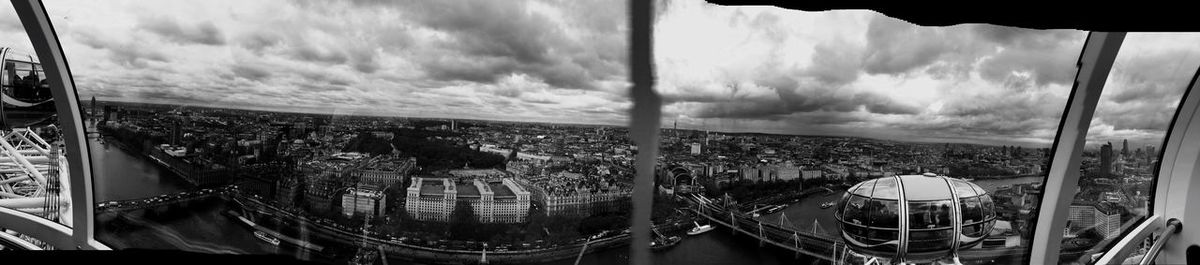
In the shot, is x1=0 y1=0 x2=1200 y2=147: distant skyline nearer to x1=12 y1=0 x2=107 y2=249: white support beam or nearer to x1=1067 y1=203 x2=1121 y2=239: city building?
x1=12 y1=0 x2=107 y2=249: white support beam

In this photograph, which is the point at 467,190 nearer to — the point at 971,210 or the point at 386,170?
the point at 386,170

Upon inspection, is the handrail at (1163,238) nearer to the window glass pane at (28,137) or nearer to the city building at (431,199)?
the city building at (431,199)

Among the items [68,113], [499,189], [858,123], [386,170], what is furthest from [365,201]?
[858,123]

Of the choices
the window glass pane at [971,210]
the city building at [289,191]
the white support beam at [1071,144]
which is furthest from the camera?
the city building at [289,191]

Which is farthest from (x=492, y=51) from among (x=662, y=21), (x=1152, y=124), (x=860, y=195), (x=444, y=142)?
(x=1152, y=124)

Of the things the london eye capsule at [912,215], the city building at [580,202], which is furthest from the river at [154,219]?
the london eye capsule at [912,215]
